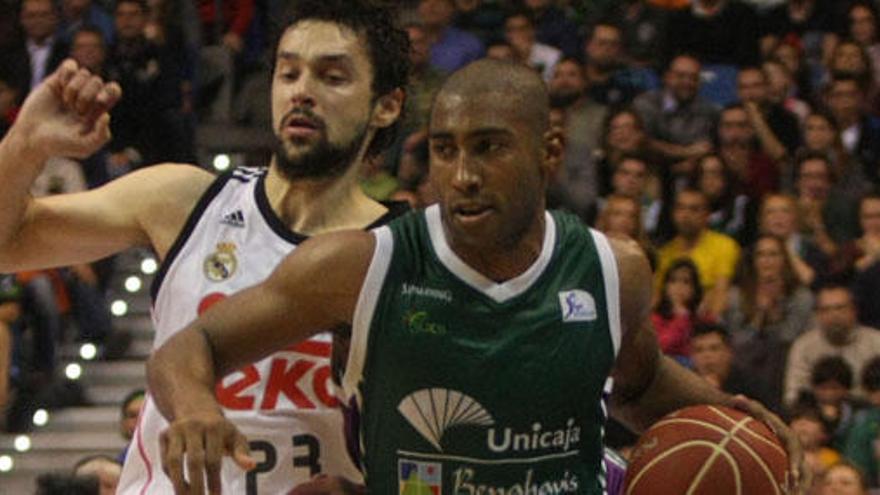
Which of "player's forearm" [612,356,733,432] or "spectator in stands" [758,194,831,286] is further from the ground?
"player's forearm" [612,356,733,432]

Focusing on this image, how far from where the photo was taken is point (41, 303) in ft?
34.1

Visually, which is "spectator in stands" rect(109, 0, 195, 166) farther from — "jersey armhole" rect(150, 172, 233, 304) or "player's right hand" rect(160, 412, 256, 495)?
"player's right hand" rect(160, 412, 256, 495)

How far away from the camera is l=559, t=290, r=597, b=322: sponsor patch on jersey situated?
4.29 metres

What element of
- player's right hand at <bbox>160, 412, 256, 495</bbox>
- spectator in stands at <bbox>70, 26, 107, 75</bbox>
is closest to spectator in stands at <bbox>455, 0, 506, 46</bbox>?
spectator in stands at <bbox>70, 26, 107, 75</bbox>

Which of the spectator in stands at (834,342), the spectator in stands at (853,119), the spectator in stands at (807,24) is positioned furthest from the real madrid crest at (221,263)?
the spectator in stands at (807,24)

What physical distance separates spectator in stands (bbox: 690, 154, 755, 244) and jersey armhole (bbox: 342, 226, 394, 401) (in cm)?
692

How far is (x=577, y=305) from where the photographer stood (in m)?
4.32

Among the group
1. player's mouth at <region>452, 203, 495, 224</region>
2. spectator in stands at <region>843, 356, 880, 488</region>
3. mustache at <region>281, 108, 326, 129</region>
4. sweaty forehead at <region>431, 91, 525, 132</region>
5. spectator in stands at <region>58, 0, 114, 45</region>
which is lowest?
spectator in stands at <region>843, 356, 880, 488</region>

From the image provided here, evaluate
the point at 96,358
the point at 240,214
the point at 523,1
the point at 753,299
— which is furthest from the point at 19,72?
the point at 240,214

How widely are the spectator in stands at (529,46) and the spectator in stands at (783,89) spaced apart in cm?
125

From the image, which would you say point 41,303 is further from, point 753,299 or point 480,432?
point 480,432

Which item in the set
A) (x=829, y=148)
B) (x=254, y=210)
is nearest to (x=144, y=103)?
(x=829, y=148)

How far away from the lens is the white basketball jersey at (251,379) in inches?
193

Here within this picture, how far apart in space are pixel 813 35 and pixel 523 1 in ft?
6.13
